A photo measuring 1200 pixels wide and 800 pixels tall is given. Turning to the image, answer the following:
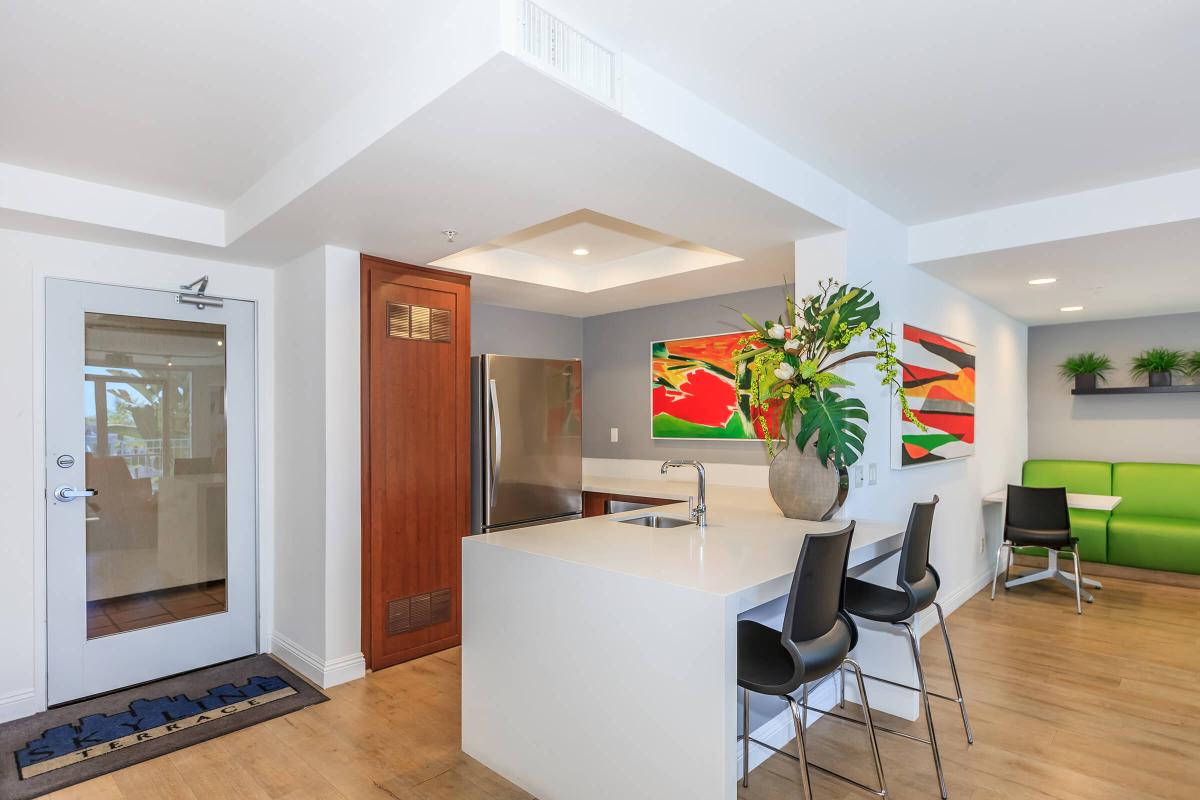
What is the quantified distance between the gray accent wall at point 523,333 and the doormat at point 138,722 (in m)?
2.45

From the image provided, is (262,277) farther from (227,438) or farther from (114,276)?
(227,438)

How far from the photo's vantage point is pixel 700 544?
2.42m

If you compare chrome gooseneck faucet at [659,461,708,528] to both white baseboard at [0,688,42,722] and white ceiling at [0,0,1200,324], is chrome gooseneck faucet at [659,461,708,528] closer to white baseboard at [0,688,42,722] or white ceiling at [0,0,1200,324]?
white ceiling at [0,0,1200,324]

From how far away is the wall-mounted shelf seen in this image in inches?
214

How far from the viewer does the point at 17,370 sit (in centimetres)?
296

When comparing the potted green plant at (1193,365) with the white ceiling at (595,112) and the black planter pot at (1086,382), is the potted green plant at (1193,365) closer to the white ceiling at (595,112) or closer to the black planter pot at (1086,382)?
the black planter pot at (1086,382)

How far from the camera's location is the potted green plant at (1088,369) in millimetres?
5879

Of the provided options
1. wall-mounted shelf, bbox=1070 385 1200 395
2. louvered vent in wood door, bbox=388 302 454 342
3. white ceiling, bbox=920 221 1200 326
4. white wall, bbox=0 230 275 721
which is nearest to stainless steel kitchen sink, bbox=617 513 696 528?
louvered vent in wood door, bbox=388 302 454 342

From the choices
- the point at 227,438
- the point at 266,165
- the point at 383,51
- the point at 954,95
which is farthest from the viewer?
the point at 227,438

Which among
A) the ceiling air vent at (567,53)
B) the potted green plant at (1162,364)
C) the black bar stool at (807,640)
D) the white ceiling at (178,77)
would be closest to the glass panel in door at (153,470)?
the white ceiling at (178,77)

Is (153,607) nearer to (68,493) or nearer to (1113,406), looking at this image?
(68,493)

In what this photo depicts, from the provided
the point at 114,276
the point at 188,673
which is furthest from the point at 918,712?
the point at 114,276

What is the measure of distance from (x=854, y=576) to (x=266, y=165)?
3086mm

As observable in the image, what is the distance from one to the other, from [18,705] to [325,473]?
1608 millimetres
